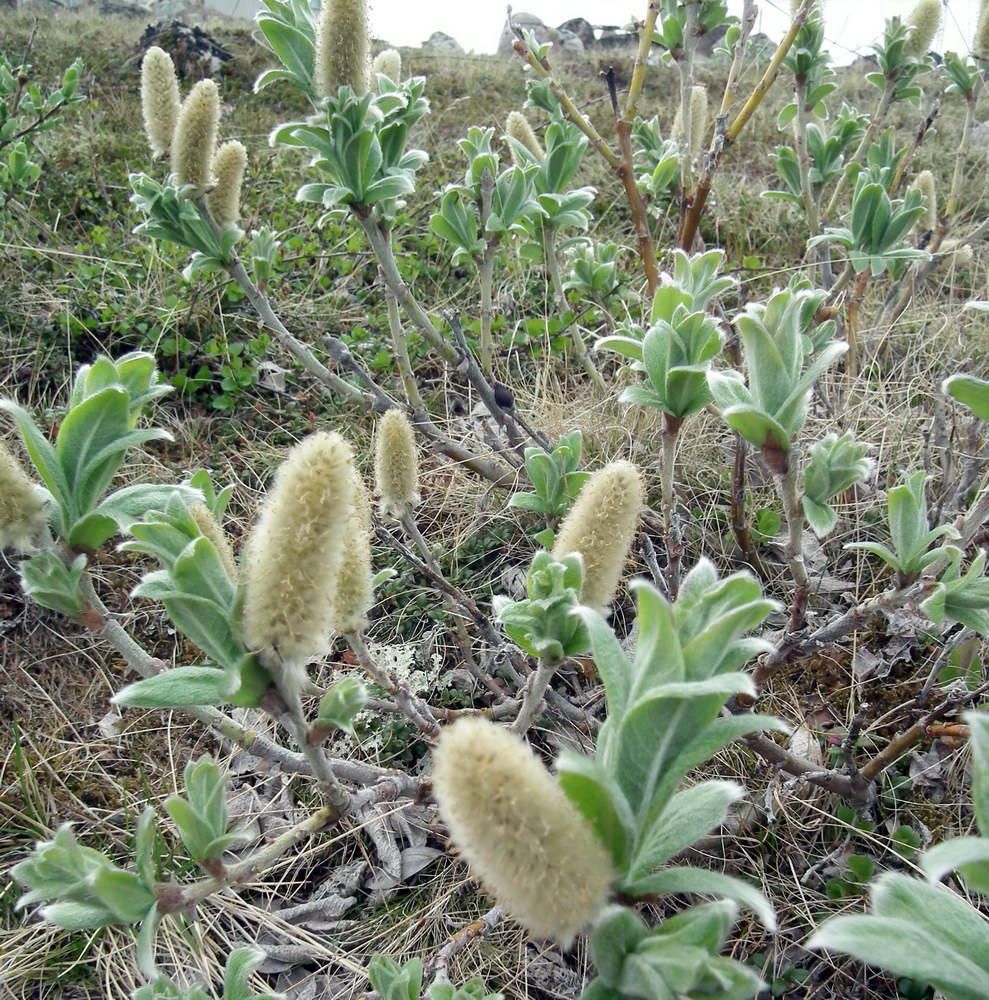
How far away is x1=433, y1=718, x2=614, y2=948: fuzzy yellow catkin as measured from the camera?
2.55 ft

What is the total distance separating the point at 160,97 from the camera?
95.6 inches

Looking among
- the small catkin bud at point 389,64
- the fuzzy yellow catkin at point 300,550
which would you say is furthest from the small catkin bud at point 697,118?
the fuzzy yellow catkin at point 300,550

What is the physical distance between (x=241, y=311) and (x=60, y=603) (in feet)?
11.7

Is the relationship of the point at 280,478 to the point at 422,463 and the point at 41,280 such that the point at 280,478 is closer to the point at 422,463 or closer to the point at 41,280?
the point at 422,463

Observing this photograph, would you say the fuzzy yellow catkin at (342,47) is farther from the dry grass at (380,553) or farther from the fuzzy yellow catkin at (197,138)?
the dry grass at (380,553)

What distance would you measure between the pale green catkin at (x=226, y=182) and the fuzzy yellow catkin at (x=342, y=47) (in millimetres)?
542

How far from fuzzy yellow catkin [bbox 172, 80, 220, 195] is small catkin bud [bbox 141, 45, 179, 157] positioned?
0.76 feet

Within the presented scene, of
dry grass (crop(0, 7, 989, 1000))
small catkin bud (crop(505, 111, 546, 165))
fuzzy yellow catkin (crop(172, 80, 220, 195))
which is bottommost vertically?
dry grass (crop(0, 7, 989, 1000))

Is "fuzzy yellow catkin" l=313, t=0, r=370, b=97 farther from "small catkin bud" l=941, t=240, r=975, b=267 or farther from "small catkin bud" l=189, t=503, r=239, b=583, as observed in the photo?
"small catkin bud" l=941, t=240, r=975, b=267

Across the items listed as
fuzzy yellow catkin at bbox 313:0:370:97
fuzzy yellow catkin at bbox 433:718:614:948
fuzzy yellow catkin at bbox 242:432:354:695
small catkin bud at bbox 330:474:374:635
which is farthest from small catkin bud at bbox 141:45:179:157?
fuzzy yellow catkin at bbox 433:718:614:948

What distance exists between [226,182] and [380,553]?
4.70 feet

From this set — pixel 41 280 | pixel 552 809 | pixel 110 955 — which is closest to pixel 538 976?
pixel 110 955

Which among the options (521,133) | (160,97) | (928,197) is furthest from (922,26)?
(160,97)

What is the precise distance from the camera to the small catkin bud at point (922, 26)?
3.16 metres
